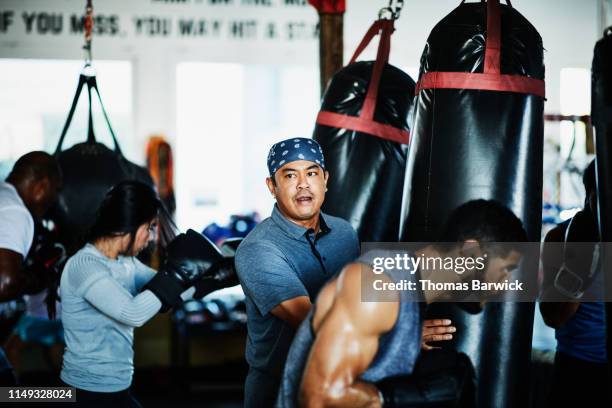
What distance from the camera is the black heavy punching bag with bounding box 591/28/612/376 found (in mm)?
1918

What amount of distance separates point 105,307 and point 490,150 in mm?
1483

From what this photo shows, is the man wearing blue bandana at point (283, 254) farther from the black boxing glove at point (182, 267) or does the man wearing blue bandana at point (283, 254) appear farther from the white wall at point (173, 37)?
the white wall at point (173, 37)

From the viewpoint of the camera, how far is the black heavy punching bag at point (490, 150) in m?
2.10

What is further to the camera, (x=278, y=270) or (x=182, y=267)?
(x=182, y=267)

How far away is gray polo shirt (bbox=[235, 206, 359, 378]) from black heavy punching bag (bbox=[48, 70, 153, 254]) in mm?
1656

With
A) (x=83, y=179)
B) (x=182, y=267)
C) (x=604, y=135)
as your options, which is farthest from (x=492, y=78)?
(x=83, y=179)

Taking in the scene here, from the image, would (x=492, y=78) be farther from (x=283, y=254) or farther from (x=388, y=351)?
(x=388, y=351)

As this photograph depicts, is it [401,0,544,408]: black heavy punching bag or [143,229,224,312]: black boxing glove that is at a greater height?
[401,0,544,408]: black heavy punching bag

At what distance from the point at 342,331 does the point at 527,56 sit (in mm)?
1150

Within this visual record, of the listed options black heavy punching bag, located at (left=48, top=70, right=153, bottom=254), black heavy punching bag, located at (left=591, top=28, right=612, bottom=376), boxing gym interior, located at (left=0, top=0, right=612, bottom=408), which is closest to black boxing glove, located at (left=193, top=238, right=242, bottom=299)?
boxing gym interior, located at (left=0, top=0, right=612, bottom=408)

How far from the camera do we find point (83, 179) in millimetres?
3848

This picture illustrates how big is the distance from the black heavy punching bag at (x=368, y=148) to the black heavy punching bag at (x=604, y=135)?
111cm

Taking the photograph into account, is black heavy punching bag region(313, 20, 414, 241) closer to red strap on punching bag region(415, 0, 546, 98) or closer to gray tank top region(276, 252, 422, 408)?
red strap on punching bag region(415, 0, 546, 98)

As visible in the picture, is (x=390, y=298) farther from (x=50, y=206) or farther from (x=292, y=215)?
(x=50, y=206)
